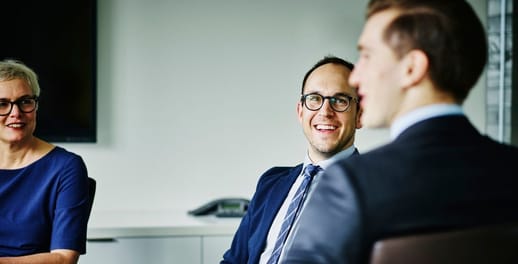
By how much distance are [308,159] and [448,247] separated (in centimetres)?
116

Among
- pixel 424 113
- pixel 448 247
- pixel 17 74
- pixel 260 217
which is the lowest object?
pixel 260 217

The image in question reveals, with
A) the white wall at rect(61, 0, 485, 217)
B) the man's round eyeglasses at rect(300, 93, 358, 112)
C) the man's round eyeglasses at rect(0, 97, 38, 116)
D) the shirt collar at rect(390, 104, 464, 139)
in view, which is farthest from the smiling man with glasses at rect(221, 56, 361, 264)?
the white wall at rect(61, 0, 485, 217)

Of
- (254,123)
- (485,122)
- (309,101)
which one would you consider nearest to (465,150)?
(309,101)

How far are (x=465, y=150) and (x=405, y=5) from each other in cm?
24

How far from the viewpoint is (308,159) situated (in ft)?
6.64

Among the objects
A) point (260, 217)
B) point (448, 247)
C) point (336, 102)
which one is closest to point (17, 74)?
point (260, 217)

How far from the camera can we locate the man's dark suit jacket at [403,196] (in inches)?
34.5

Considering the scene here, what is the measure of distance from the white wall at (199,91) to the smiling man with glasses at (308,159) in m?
1.25

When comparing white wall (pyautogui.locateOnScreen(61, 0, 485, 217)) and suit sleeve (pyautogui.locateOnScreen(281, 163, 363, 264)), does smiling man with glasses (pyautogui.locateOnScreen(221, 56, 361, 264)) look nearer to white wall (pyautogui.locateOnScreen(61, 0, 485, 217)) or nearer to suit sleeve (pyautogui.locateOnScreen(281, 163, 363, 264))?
suit sleeve (pyautogui.locateOnScreen(281, 163, 363, 264))

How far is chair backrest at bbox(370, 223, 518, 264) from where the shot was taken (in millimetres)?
866

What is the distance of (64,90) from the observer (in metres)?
3.14

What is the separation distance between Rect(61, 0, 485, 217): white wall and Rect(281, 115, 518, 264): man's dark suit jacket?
2.37 m

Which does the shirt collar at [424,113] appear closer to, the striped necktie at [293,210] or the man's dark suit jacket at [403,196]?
the man's dark suit jacket at [403,196]

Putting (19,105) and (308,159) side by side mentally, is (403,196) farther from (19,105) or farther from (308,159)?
(19,105)
